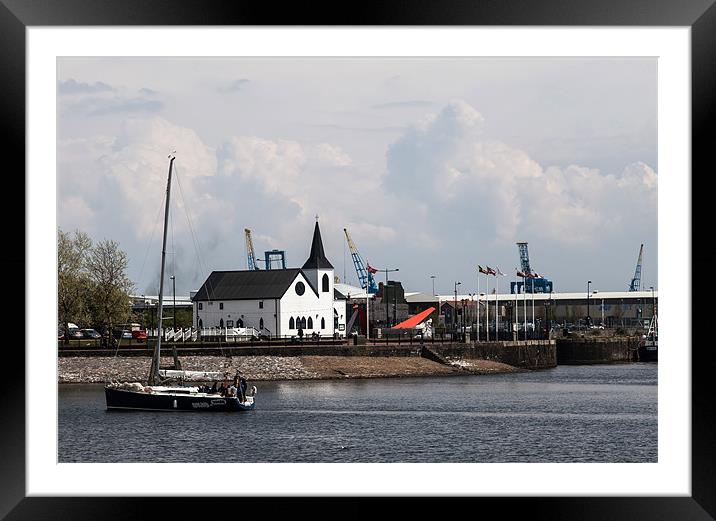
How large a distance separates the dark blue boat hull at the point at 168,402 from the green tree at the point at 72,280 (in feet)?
36.5

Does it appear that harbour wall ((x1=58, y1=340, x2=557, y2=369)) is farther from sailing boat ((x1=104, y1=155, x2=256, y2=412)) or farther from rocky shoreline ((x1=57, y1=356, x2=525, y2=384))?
sailing boat ((x1=104, y1=155, x2=256, y2=412))

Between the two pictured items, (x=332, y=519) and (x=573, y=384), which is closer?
(x=332, y=519)

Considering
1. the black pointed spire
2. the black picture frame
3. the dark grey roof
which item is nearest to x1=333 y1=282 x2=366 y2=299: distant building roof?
the black pointed spire

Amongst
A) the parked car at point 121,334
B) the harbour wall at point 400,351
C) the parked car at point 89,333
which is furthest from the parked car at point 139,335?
the parked car at point 89,333

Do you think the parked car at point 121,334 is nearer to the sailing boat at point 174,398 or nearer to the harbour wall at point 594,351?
the sailing boat at point 174,398

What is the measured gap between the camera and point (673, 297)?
672 cm

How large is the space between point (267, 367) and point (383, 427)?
1591 cm

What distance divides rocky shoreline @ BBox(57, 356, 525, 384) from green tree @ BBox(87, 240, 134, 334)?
1526 mm

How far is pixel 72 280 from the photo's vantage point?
3612cm

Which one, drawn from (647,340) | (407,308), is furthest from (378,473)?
(407,308)

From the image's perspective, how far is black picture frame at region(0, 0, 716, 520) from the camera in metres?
6.27
